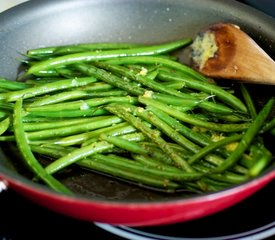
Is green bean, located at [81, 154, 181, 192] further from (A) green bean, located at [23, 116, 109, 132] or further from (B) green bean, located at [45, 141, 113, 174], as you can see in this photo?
(A) green bean, located at [23, 116, 109, 132]

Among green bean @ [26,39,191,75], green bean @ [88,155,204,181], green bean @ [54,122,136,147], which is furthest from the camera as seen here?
green bean @ [26,39,191,75]

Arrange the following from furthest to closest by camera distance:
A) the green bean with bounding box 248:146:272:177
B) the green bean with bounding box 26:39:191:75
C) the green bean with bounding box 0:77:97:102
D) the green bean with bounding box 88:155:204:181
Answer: the green bean with bounding box 26:39:191:75
the green bean with bounding box 0:77:97:102
the green bean with bounding box 88:155:204:181
the green bean with bounding box 248:146:272:177

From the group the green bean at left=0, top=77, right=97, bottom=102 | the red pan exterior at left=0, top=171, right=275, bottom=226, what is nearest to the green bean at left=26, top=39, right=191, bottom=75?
the green bean at left=0, top=77, right=97, bottom=102

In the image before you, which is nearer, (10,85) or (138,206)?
(138,206)

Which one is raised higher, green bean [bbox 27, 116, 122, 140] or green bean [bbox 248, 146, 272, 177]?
green bean [bbox 27, 116, 122, 140]

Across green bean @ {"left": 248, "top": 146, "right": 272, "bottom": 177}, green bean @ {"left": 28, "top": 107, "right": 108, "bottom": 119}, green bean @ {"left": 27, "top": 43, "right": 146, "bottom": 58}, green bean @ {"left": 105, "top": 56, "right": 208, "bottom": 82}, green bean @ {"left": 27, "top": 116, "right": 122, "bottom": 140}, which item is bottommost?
green bean @ {"left": 248, "top": 146, "right": 272, "bottom": 177}

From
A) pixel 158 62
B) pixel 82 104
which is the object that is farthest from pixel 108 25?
pixel 82 104

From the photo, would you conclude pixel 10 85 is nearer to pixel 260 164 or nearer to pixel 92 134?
pixel 92 134
